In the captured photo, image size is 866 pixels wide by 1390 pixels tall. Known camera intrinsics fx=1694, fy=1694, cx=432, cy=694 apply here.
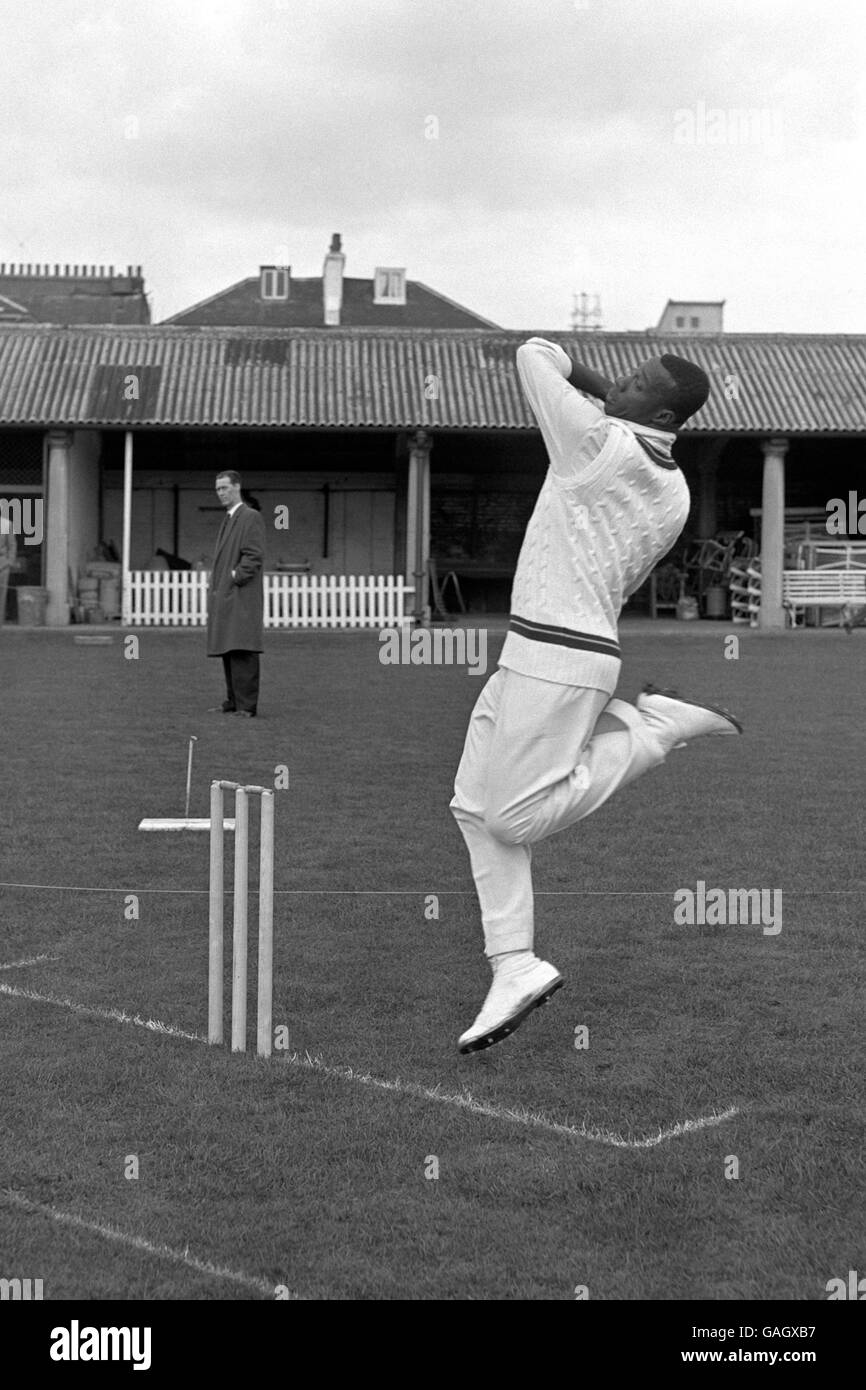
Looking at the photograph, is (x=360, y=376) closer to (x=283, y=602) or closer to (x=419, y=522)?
(x=419, y=522)

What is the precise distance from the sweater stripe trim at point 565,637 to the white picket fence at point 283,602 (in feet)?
83.8

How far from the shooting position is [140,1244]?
3779mm

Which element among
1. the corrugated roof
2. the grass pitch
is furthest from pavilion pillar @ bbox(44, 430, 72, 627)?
the grass pitch

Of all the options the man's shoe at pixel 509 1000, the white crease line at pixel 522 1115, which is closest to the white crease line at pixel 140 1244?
the white crease line at pixel 522 1115

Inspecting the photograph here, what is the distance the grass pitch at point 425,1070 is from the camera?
3762mm

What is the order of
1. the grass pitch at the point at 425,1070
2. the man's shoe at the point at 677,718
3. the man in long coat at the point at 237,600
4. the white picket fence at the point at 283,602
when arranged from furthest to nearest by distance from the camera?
the white picket fence at the point at 283,602 → the man in long coat at the point at 237,600 → the man's shoe at the point at 677,718 → the grass pitch at the point at 425,1070

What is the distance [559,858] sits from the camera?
28.3 ft

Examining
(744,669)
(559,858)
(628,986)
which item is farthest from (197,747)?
(744,669)

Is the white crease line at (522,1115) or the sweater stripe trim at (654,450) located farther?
the sweater stripe trim at (654,450)

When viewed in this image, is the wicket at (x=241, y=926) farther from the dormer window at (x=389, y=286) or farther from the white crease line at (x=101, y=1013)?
the dormer window at (x=389, y=286)

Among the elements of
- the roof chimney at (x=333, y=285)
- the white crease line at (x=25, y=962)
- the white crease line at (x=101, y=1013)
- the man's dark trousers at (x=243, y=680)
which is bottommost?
the white crease line at (x=101, y=1013)

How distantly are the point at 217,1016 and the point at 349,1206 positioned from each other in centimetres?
140

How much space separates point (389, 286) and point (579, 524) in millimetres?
54107

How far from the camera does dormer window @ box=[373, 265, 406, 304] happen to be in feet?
187
